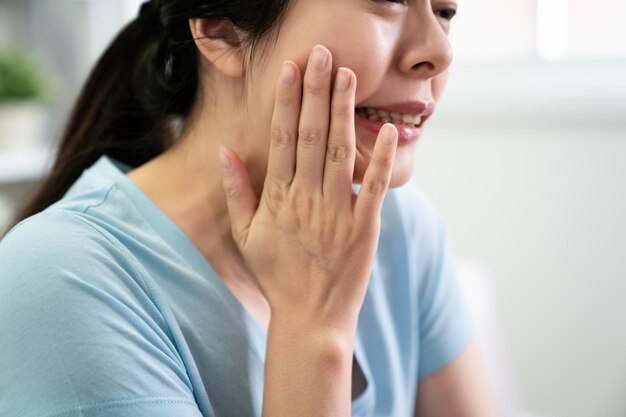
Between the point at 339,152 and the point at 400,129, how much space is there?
10 cm

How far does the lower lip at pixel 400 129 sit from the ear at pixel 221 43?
15cm

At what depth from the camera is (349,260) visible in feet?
2.94

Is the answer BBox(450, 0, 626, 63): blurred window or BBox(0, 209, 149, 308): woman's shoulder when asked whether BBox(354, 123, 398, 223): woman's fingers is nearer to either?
BBox(0, 209, 149, 308): woman's shoulder

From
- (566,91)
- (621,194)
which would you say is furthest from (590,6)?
(621,194)

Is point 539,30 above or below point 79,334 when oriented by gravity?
above

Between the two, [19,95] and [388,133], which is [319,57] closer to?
[388,133]

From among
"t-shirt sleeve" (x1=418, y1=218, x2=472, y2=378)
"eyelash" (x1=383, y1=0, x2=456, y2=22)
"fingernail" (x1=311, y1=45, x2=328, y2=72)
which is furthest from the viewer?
"t-shirt sleeve" (x1=418, y1=218, x2=472, y2=378)

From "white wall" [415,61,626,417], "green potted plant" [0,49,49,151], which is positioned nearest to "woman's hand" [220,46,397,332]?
"white wall" [415,61,626,417]

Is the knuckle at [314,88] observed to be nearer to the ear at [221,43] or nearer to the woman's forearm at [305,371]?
the ear at [221,43]

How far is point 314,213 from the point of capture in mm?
886

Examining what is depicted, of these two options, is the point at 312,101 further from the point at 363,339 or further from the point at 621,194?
the point at 621,194

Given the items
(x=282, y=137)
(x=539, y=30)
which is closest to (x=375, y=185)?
(x=282, y=137)

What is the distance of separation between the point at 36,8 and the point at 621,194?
1920 millimetres

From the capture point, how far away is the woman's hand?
0.86 m
